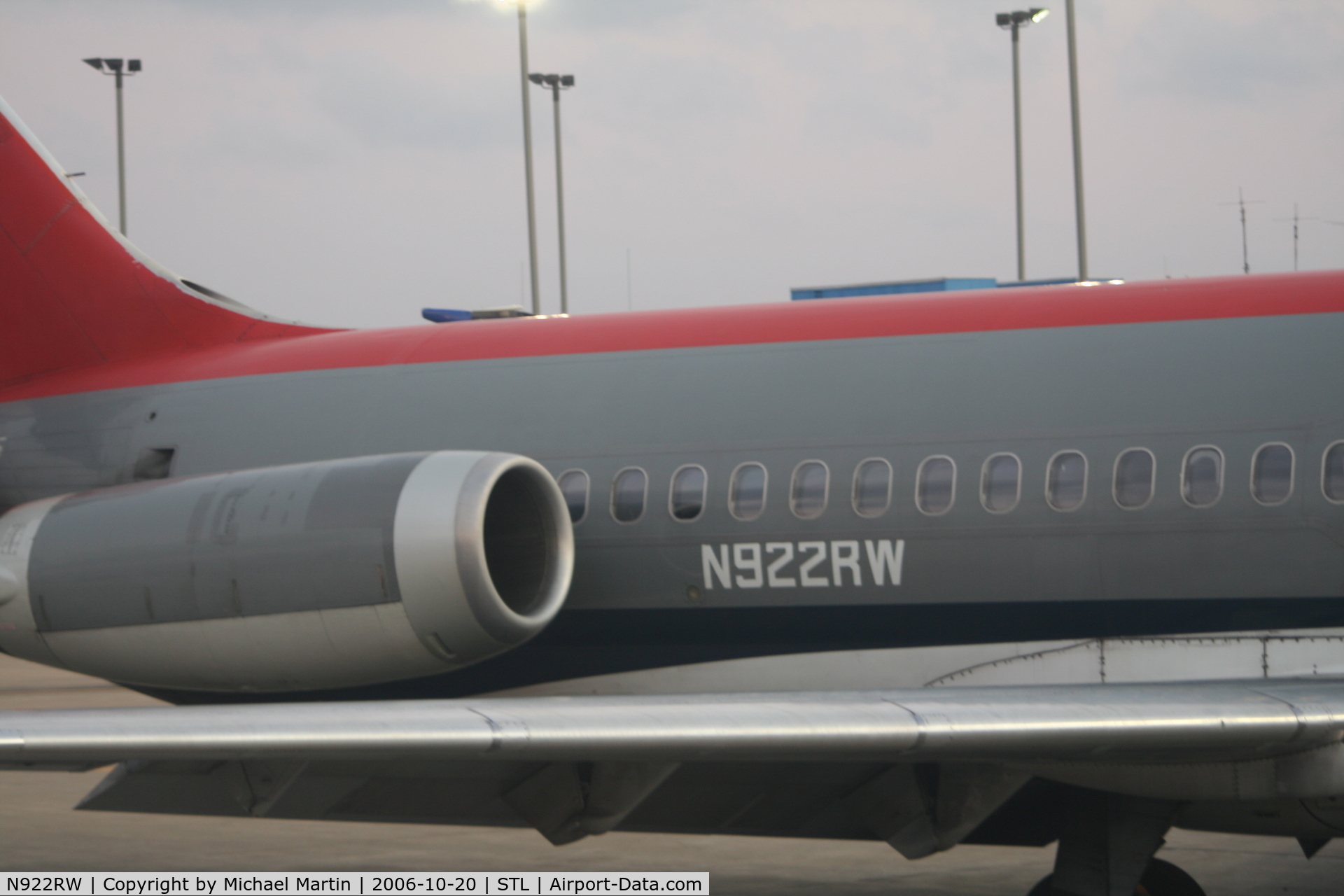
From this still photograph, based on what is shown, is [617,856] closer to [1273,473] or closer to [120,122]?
[1273,473]

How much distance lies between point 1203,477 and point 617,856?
16.3 ft

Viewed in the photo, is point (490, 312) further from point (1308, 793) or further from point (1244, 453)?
point (1308, 793)

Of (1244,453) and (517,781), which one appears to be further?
(517,781)

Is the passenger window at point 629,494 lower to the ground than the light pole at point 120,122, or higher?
lower

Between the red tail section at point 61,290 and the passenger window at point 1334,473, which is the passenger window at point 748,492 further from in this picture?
the red tail section at point 61,290

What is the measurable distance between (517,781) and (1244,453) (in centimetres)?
382

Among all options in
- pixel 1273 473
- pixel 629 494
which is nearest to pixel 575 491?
pixel 629 494

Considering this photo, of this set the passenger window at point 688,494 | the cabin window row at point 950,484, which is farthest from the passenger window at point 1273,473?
the passenger window at point 688,494

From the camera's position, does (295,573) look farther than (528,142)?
No

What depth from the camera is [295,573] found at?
334 inches

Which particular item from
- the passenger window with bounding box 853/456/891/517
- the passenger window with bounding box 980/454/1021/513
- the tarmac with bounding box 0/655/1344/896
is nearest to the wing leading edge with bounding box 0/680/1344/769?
the passenger window with bounding box 980/454/1021/513

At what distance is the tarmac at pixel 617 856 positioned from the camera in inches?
404

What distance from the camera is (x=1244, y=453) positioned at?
304 inches

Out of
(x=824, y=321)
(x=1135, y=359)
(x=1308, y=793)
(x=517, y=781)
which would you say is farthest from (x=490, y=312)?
(x=1308, y=793)
